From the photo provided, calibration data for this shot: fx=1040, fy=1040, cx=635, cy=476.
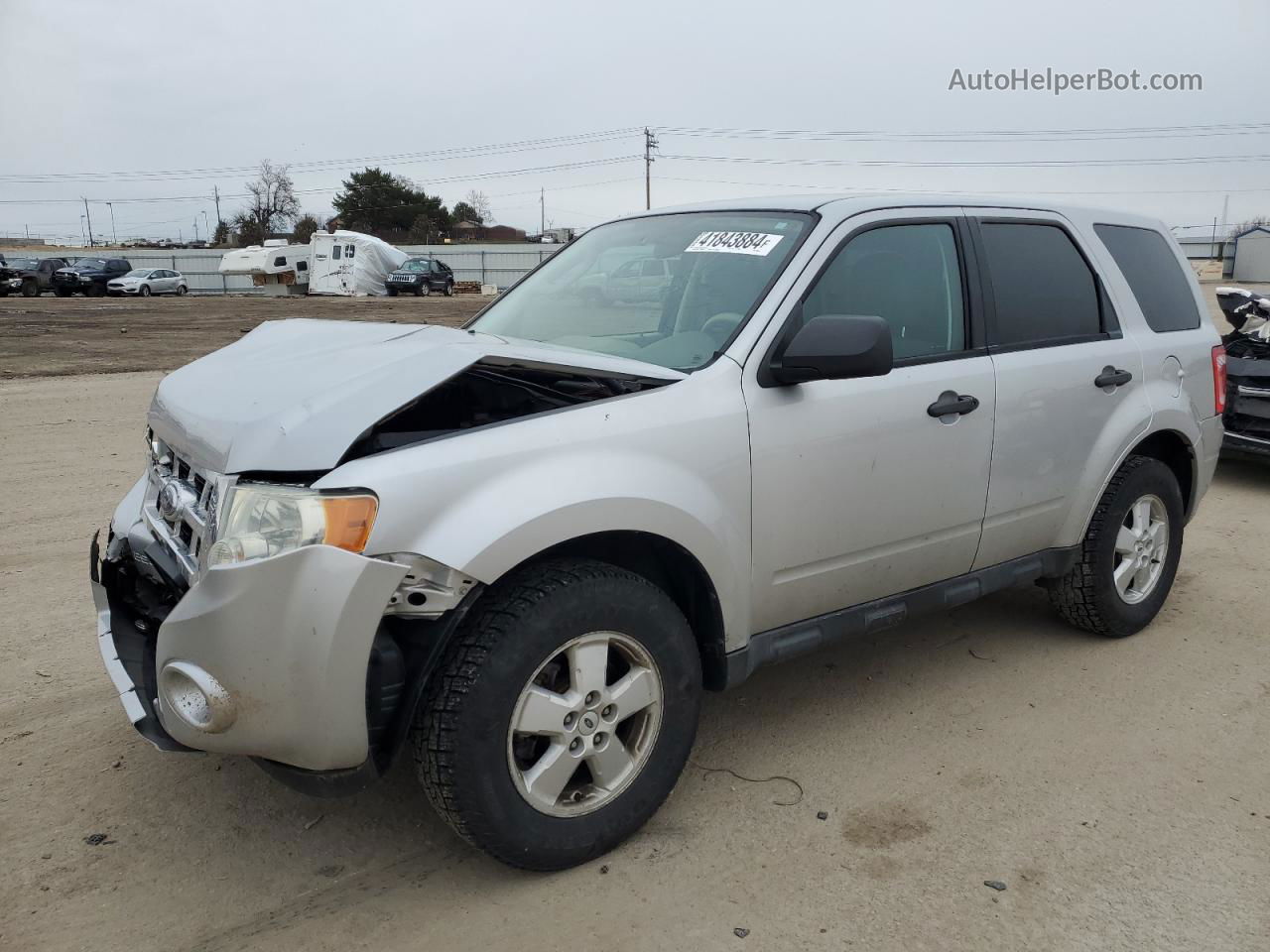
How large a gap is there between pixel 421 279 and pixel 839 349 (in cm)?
4154

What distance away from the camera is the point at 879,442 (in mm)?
3346

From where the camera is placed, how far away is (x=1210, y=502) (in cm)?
732

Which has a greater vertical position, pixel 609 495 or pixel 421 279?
pixel 609 495

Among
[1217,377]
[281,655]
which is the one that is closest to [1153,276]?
[1217,377]

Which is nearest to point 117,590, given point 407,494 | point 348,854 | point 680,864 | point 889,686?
point 348,854

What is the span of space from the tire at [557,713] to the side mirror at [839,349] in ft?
2.57

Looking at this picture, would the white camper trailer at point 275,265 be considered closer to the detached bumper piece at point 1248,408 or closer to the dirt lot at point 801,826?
the detached bumper piece at point 1248,408

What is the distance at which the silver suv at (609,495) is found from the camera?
242 centimetres

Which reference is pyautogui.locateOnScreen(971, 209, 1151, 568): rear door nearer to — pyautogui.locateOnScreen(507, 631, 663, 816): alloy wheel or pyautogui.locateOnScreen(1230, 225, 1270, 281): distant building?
pyautogui.locateOnScreen(507, 631, 663, 816): alloy wheel

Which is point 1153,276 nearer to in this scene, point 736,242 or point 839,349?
point 736,242

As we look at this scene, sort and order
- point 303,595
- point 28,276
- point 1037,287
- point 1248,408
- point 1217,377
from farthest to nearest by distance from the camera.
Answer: point 28,276 → point 1248,408 → point 1217,377 → point 1037,287 → point 303,595

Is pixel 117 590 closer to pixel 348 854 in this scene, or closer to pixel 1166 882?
pixel 348 854

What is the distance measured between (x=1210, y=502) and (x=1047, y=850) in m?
5.30

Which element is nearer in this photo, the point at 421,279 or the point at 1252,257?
the point at 421,279
